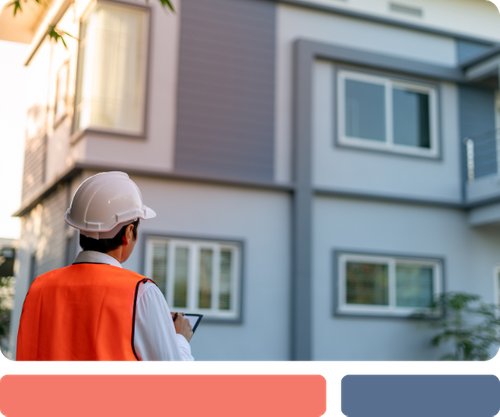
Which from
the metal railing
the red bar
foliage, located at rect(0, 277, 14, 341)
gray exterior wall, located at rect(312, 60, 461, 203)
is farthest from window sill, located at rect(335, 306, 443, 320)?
the red bar

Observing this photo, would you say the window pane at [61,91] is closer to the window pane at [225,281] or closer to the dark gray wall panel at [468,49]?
the window pane at [225,281]

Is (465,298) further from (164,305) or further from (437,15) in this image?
(164,305)

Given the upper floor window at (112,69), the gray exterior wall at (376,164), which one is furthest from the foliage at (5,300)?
the gray exterior wall at (376,164)

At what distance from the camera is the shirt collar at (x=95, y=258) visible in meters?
1.41

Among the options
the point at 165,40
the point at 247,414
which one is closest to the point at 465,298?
the point at 165,40

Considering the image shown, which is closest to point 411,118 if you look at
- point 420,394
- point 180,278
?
point 180,278

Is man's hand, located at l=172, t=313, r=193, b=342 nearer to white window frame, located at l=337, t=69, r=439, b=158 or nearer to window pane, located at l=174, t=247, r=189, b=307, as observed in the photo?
window pane, located at l=174, t=247, r=189, b=307

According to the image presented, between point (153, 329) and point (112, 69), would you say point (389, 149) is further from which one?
point (153, 329)

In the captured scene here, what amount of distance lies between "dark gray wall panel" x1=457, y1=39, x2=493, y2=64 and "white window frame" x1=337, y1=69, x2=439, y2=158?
530 mm

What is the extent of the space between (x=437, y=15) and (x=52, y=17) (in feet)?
15.2

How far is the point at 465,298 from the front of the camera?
681 centimetres

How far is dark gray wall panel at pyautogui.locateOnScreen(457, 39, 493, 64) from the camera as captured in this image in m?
7.82

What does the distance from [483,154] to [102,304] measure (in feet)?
23.8

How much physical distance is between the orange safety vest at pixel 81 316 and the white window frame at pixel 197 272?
15.5ft
